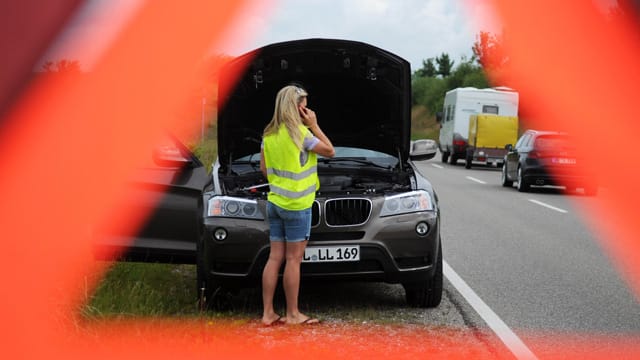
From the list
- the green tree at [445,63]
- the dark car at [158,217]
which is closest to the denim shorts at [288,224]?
the dark car at [158,217]

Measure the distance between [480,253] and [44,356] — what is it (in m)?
5.80

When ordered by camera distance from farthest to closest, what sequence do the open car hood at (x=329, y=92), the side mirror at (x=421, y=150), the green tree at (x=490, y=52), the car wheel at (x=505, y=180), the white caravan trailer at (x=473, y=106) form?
the green tree at (x=490, y=52) → the white caravan trailer at (x=473, y=106) → the car wheel at (x=505, y=180) → the side mirror at (x=421, y=150) → the open car hood at (x=329, y=92)

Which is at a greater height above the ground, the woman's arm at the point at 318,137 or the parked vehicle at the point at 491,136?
the woman's arm at the point at 318,137

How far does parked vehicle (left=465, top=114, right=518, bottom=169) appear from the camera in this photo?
99.2ft

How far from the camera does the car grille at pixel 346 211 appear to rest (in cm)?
623

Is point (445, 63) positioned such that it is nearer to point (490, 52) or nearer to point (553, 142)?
point (490, 52)

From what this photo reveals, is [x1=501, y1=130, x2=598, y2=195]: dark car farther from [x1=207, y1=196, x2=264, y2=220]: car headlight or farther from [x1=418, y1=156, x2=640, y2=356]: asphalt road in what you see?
[x1=207, y1=196, x2=264, y2=220]: car headlight

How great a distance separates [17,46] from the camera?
1100 cm

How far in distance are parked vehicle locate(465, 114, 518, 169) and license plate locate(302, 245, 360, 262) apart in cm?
2470

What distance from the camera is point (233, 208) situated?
618cm

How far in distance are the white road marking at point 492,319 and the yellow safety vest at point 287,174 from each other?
1516 millimetres

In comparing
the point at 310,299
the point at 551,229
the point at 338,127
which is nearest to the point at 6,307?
the point at 310,299

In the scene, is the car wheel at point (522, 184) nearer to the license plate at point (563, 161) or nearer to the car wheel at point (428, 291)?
the license plate at point (563, 161)

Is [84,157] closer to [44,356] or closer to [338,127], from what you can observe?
[338,127]
